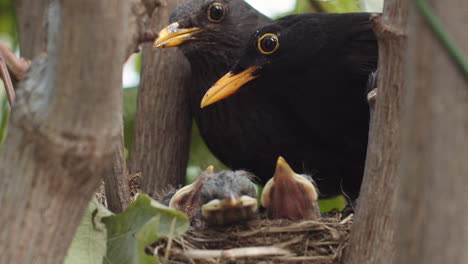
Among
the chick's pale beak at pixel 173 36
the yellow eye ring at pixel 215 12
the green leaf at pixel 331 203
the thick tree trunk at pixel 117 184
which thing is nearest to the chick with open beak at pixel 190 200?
the thick tree trunk at pixel 117 184

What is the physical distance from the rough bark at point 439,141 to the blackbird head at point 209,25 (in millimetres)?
1704

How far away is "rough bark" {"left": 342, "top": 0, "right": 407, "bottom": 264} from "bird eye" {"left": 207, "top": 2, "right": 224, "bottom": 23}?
4.49ft

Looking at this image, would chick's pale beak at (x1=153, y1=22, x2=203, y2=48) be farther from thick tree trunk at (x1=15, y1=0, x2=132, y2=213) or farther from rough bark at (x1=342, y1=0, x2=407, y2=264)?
rough bark at (x1=342, y1=0, x2=407, y2=264)

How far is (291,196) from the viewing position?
1.94 metres

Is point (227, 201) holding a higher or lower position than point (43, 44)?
lower

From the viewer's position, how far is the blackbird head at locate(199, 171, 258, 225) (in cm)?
179

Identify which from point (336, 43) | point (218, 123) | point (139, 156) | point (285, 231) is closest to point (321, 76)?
point (336, 43)

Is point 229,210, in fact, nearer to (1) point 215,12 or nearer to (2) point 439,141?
(2) point 439,141

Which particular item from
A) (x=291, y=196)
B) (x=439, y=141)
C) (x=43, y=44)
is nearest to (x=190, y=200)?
(x=291, y=196)

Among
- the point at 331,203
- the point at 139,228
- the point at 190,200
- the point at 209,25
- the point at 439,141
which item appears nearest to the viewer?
the point at 439,141

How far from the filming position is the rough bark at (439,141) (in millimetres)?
809

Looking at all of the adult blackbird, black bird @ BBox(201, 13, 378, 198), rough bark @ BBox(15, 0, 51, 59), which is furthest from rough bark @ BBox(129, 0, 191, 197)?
rough bark @ BBox(15, 0, 51, 59)

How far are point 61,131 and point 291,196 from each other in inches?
40.6

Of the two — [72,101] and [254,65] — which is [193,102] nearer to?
[254,65]
